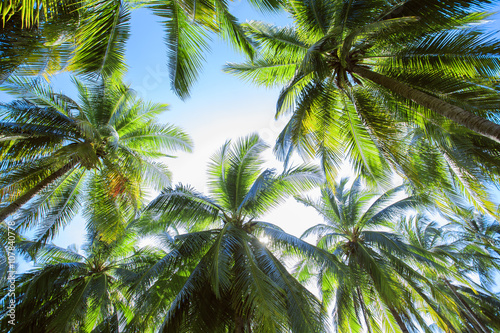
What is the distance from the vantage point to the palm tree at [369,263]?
7996mm

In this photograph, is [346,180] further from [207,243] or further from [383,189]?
[207,243]

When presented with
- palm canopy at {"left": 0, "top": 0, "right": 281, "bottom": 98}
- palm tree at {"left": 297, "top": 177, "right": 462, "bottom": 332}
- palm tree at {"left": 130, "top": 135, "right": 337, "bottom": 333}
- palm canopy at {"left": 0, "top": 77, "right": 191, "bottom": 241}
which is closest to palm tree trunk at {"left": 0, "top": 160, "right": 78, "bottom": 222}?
palm canopy at {"left": 0, "top": 77, "right": 191, "bottom": 241}

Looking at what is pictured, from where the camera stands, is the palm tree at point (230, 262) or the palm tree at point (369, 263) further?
the palm tree at point (369, 263)

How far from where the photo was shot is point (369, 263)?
9172 mm

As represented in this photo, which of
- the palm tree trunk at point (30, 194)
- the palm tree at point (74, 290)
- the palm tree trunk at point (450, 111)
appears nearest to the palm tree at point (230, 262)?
the palm tree at point (74, 290)

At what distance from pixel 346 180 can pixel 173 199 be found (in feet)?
27.8

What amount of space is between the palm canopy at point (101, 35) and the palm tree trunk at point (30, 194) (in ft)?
9.42

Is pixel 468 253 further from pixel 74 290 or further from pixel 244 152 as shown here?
pixel 74 290

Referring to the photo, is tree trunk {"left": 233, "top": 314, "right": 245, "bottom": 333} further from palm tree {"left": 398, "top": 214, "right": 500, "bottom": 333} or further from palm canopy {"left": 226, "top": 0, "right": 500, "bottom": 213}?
palm tree {"left": 398, "top": 214, "right": 500, "bottom": 333}

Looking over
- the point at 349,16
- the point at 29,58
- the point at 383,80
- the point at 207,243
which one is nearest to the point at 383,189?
the point at 383,80

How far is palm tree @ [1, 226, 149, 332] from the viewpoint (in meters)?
7.62

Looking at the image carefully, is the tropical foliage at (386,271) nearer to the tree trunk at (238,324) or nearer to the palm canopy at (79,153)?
the tree trunk at (238,324)

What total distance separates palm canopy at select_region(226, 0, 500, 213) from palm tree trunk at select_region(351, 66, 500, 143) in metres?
0.02

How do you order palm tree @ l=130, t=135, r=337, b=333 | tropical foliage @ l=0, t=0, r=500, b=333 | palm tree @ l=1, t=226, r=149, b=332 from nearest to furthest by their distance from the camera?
tropical foliage @ l=0, t=0, r=500, b=333
palm tree @ l=130, t=135, r=337, b=333
palm tree @ l=1, t=226, r=149, b=332
